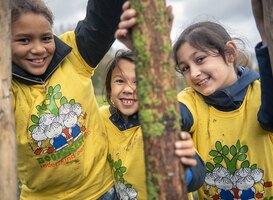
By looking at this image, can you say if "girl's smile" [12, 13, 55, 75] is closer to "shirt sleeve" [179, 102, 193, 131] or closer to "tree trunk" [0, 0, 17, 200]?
"tree trunk" [0, 0, 17, 200]

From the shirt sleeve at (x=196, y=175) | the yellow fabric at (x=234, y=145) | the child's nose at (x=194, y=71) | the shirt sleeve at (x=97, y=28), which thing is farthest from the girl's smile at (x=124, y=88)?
the shirt sleeve at (x=196, y=175)

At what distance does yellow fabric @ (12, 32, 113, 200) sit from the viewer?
342cm

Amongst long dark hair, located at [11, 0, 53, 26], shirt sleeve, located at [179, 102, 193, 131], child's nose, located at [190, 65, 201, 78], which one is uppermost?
long dark hair, located at [11, 0, 53, 26]

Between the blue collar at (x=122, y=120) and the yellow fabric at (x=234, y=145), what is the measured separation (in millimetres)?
395

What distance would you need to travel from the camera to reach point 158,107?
2.24 metres

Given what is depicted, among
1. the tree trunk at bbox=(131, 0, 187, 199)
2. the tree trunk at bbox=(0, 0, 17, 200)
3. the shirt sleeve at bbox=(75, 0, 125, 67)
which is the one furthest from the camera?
the shirt sleeve at bbox=(75, 0, 125, 67)

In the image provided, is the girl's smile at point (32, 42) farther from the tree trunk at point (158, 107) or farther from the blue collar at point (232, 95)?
the tree trunk at point (158, 107)

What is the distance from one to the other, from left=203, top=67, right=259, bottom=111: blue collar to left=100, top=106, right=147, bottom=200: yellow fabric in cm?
56

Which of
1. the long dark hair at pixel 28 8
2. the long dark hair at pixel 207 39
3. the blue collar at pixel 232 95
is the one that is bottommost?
the blue collar at pixel 232 95

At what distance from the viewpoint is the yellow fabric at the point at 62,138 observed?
11.2ft

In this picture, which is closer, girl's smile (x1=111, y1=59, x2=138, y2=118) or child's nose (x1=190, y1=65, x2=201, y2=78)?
child's nose (x1=190, y1=65, x2=201, y2=78)

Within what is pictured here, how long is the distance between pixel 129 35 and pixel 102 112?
1.50 m

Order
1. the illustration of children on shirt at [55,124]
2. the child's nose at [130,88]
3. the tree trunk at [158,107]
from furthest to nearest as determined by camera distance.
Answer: the child's nose at [130,88], the illustration of children on shirt at [55,124], the tree trunk at [158,107]

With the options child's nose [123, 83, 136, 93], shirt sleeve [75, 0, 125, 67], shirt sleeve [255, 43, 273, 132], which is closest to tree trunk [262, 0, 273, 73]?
shirt sleeve [255, 43, 273, 132]
